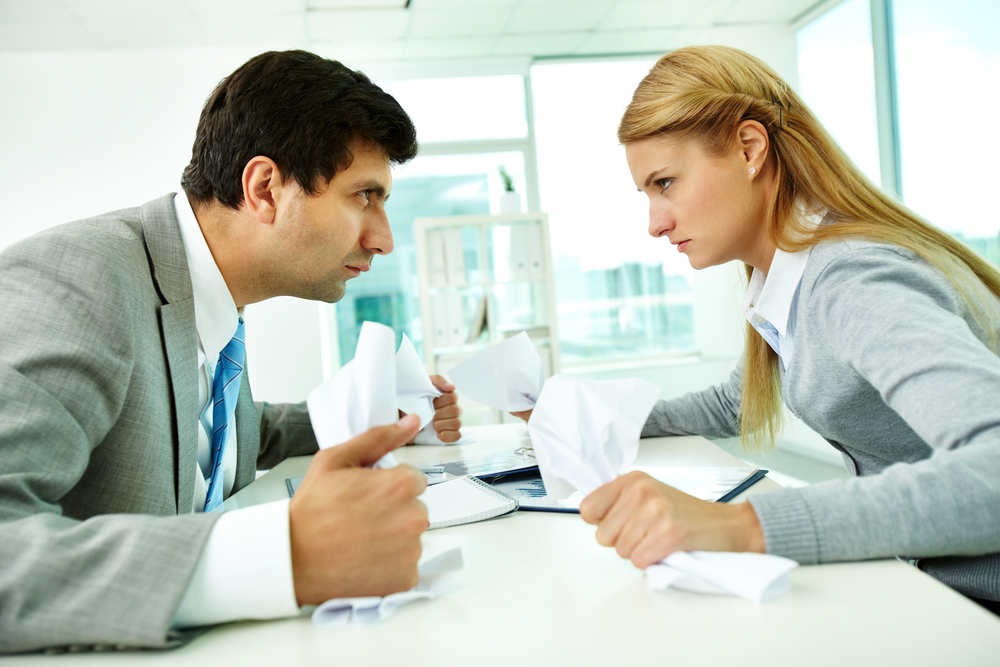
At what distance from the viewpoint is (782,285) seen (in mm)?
1101

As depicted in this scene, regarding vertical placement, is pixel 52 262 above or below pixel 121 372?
above

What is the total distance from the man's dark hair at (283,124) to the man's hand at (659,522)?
2.78ft

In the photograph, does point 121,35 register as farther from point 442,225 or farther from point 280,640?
point 280,640

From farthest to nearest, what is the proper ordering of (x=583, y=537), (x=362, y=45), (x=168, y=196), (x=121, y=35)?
(x=362, y=45) < (x=121, y=35) < (x=168, y=196) < (x=583, y=537)

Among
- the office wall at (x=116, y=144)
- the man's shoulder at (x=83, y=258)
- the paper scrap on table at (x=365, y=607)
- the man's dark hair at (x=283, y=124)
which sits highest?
the office wall at (x=116, y=144)

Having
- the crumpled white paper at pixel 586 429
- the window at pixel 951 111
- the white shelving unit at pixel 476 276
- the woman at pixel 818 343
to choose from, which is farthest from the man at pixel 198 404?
the window at pixel 951 111

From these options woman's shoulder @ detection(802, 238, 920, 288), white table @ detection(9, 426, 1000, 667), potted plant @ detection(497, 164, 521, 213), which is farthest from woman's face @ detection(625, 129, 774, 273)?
potted plant @ detection(497, 164, 521, 213)

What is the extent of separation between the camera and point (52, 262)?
0.85 m

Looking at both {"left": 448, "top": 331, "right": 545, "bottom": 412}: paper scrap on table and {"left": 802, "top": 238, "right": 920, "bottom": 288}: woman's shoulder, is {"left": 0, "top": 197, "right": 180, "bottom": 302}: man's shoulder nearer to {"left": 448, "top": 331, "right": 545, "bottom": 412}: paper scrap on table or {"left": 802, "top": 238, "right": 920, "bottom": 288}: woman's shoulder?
{"left": 448, "top": 331, "right": 545, "bottom": 412}: paper scrap on table

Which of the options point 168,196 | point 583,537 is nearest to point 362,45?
point 168,196

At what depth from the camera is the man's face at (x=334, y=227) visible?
1.27m

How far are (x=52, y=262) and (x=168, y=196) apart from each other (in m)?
0.38

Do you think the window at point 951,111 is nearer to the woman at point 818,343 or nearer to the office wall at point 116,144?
the office wall at point 116,144

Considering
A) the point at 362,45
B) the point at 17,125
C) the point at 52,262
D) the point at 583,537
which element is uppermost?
the point at 362,45
